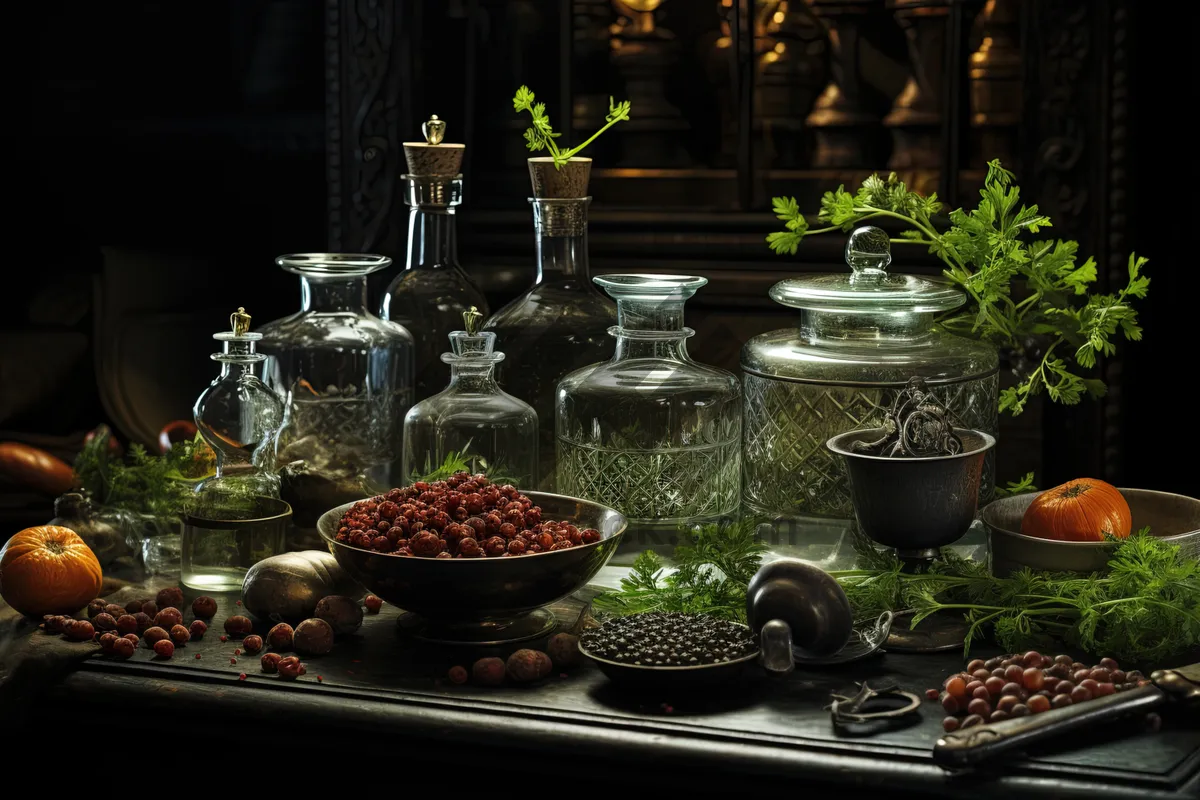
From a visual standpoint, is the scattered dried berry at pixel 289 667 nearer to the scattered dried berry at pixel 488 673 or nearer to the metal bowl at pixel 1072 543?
the scattered dried berry at pixel 488 673

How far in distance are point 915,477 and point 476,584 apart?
39 cm

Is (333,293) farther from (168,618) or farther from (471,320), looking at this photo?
(168,618)

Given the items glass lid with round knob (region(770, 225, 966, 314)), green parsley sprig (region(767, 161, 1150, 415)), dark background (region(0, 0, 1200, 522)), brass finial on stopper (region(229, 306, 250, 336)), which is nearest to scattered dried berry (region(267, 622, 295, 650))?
brass finial on stopper (region(229, 306, 250, 336))

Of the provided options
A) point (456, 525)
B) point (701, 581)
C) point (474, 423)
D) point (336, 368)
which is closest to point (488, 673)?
point (456, 525)

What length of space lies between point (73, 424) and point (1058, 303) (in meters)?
1.79

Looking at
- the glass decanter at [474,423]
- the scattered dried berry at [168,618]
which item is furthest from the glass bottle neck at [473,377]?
the scattered dried berry at [168,618]

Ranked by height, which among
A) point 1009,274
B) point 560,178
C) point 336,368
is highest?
point 560,178

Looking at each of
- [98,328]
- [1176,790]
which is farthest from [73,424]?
[1176,790]

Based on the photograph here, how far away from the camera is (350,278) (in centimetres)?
164

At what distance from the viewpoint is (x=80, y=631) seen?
1275 millimetres

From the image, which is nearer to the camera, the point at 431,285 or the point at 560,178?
the point at 560,178

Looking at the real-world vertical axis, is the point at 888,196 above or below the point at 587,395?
above

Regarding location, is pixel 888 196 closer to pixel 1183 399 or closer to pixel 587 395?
pixel 587 395

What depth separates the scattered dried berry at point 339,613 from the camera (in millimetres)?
1277
